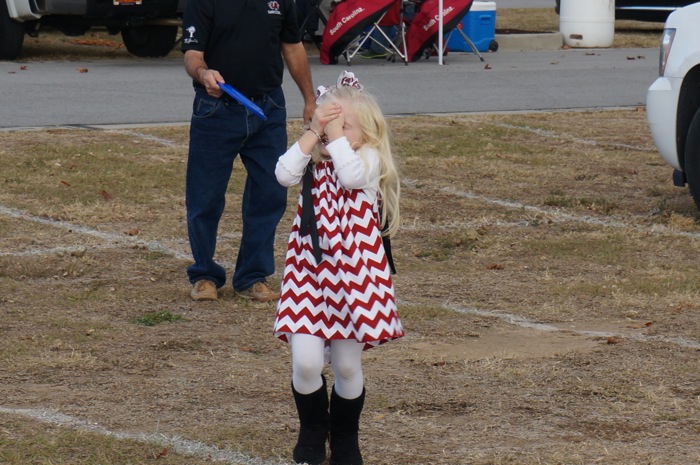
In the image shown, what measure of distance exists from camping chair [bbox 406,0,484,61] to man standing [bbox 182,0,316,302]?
434 inches

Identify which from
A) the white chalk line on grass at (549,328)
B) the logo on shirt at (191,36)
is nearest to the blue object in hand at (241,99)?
the logo on shirt at (191,36)

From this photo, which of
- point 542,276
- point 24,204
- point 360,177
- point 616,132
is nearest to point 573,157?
point 616,132

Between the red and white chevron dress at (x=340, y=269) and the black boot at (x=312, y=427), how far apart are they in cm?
23

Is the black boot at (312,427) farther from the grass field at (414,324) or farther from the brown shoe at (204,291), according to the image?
the brown shoe at (204,291)

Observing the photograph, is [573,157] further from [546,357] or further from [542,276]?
[546,357]

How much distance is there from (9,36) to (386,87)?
4919 mm

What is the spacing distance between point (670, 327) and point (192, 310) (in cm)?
228

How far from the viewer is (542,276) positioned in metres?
7.11

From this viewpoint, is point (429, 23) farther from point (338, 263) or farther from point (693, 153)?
point (338, 263)

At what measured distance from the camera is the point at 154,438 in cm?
456

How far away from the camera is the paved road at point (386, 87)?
492 inches

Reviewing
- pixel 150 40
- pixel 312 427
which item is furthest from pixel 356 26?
pixel 312 427

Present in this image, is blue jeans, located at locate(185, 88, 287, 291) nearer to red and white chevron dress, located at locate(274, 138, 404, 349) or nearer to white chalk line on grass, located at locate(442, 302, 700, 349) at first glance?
white chalk line on grass, located at locate(442, 302, 700, 349)

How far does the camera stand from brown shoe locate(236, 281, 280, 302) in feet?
21.5
